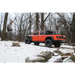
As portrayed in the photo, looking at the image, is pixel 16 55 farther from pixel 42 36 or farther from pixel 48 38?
pixel 42 36

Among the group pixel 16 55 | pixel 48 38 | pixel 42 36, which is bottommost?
pixel 16 55

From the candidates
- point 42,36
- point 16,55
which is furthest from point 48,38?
point 16,55

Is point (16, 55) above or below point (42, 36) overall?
below

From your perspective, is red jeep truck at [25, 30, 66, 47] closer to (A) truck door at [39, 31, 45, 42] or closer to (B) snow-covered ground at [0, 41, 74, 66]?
(A) truck door at [39, 31, 45, 42]

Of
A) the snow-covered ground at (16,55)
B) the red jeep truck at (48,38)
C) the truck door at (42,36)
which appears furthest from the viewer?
the truck door at (42,36)

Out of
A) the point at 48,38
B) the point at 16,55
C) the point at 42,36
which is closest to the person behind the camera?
the point at 16,55

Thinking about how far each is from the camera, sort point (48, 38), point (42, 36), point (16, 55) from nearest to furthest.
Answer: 1. point (16, 55)
2. point (48, 38)
3. point (42, 36)

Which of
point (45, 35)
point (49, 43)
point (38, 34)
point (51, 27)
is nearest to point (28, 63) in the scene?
point (49, 43)

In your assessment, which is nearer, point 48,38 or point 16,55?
point 16,55

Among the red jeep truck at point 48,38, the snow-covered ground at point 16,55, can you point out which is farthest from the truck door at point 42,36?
the snow-covered ground at point 16,55

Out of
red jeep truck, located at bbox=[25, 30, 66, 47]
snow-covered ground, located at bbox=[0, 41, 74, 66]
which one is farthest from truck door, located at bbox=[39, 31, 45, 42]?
snow-covered ground, located at bbox=[0, 41, 74, 66]

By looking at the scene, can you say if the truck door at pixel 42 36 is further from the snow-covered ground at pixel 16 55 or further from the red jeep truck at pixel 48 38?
the snow-covered ground at pixel 16 55

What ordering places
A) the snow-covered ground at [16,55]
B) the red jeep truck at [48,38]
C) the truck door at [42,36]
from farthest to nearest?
the truck door at [42,36], the red jeep truck at [48,38], the snow-covered ground at [16,55]
